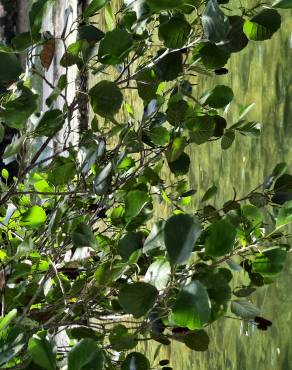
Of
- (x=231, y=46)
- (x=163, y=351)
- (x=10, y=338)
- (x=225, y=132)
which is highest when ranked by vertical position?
(x=231, y=46)

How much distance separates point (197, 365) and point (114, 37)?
48.8 inches

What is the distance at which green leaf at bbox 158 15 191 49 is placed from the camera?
1065mm

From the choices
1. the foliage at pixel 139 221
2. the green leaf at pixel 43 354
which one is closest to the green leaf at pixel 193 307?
the foliage at pixel 139 221

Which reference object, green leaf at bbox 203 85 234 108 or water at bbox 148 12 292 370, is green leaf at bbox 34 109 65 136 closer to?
green leaf at bbox 203 85 234 108

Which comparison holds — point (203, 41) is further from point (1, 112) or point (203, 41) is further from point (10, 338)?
point (10, 338)

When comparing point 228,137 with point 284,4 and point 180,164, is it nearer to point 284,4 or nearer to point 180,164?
point 180,164

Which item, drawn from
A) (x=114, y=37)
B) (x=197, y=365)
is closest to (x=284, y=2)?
(x=114, y=37)

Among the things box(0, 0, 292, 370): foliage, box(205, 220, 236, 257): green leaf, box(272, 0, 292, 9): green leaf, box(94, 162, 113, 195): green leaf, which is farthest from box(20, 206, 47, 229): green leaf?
box(272, 0, 292, 9): green leaf

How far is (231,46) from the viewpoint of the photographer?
1091 millimetres

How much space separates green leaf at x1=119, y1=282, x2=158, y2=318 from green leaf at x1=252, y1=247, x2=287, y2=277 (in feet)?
0.73

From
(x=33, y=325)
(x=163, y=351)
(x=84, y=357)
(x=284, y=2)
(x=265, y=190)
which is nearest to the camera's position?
(x=84, y=357)

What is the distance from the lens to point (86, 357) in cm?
82

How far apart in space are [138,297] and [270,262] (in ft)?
0.80

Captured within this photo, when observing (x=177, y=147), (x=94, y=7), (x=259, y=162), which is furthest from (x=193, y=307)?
(x=259, y=162)
